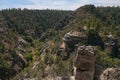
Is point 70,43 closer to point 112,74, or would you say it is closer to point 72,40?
point 72,40

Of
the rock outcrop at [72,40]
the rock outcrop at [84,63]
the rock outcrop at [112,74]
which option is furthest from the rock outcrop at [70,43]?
the rock outcrop at [84,63]

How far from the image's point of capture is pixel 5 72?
116562mm

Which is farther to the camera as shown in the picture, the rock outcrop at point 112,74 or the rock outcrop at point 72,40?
the rock outcrop at point 72,40

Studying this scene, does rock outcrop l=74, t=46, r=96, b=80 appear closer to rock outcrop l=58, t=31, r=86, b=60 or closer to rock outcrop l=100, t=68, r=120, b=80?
rock outcrop l=100, t=68, r=120, b=80

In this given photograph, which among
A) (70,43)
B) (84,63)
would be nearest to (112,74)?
(84,63)

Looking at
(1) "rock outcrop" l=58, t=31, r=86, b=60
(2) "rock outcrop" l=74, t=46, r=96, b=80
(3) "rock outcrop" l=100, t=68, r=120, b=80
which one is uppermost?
(2) "rock outcrop" l=74, t=46, r=96, b=80


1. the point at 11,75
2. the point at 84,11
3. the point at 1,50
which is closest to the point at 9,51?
the point at 1,50

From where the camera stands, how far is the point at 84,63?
31.0 metres

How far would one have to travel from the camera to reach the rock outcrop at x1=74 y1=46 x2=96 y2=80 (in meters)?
30.7

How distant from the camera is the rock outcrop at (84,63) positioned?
A: 3067 centimetres

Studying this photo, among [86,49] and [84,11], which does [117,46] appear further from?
[86,49]

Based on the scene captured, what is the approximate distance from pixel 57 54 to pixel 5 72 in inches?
1011

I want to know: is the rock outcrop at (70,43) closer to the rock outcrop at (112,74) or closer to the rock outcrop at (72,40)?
the rock outcrop at (72,40)

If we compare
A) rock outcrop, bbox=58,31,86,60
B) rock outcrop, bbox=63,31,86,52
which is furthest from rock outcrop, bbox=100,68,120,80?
rock outcrop, bbox=63,31,86,52
